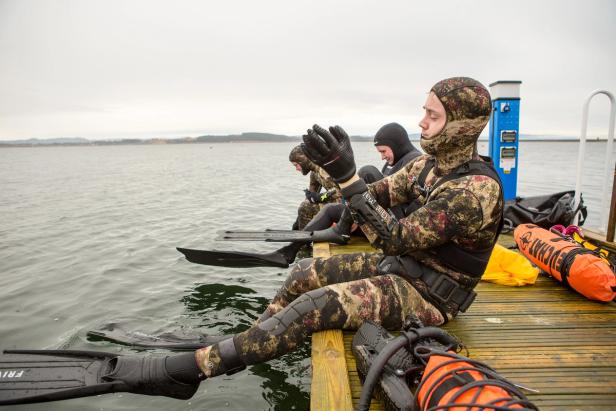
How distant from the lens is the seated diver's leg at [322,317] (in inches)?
111

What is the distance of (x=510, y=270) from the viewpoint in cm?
471

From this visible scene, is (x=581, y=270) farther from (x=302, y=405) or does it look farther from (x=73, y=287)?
(x=73, y=287)

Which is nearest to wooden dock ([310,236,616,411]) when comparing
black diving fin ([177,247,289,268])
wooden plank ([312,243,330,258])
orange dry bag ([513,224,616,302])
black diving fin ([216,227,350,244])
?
orange dry bag ([513,224,616,302])

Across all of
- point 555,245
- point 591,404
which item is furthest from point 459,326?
point 555,245

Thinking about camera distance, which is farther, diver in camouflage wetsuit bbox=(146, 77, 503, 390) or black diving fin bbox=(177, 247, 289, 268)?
black diving fin bbox=(177, 247, 289, 268)

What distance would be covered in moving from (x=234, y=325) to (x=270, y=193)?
53.6 feet

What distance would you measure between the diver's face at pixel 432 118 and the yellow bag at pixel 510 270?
243 centimetres

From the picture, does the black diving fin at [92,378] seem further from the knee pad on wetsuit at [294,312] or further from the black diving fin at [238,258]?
the black diving fin at [238,258]

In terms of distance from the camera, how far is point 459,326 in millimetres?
3582

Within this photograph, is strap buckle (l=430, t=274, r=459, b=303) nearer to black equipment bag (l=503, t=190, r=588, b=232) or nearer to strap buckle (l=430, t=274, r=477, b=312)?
strap buckle (l=430, t=274, r=477, b=312)

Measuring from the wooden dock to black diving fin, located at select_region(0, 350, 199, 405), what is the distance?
1.06m

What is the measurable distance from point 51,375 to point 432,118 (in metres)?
3.62

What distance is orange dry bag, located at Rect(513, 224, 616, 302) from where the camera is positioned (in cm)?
402

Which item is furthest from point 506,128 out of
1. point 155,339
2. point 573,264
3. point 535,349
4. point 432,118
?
point 155,339
